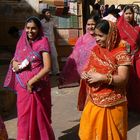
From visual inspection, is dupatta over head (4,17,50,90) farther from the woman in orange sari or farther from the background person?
the background person

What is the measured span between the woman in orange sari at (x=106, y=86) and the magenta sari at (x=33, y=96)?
905 mm

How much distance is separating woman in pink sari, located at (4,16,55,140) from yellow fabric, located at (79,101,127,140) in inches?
35.0


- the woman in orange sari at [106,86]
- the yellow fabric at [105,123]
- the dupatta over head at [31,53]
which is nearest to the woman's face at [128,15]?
the dupatta over head at [31,53]

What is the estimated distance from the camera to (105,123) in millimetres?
4398

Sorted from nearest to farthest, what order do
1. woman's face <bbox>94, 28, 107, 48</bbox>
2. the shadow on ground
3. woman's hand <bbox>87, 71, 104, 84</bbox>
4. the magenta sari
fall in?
woman's hand <bbox>87, 71, 104, 84</bbox> → woman's face <bbox>94, 28, 107, 48</bbox> → the magenta sari → the shadow on ground

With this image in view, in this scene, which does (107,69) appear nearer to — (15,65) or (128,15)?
(15,65)

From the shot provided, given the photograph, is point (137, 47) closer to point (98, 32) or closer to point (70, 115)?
point (70, 115)

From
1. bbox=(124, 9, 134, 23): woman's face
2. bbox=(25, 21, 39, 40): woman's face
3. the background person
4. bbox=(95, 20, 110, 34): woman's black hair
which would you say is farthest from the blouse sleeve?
the background person

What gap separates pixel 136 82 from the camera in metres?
→ 7.27

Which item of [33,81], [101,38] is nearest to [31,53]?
[33,81]

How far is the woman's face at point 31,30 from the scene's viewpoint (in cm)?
506

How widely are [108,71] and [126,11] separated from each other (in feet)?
9.63

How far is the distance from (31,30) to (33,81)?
57 centimetres

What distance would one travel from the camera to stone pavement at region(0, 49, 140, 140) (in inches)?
247
